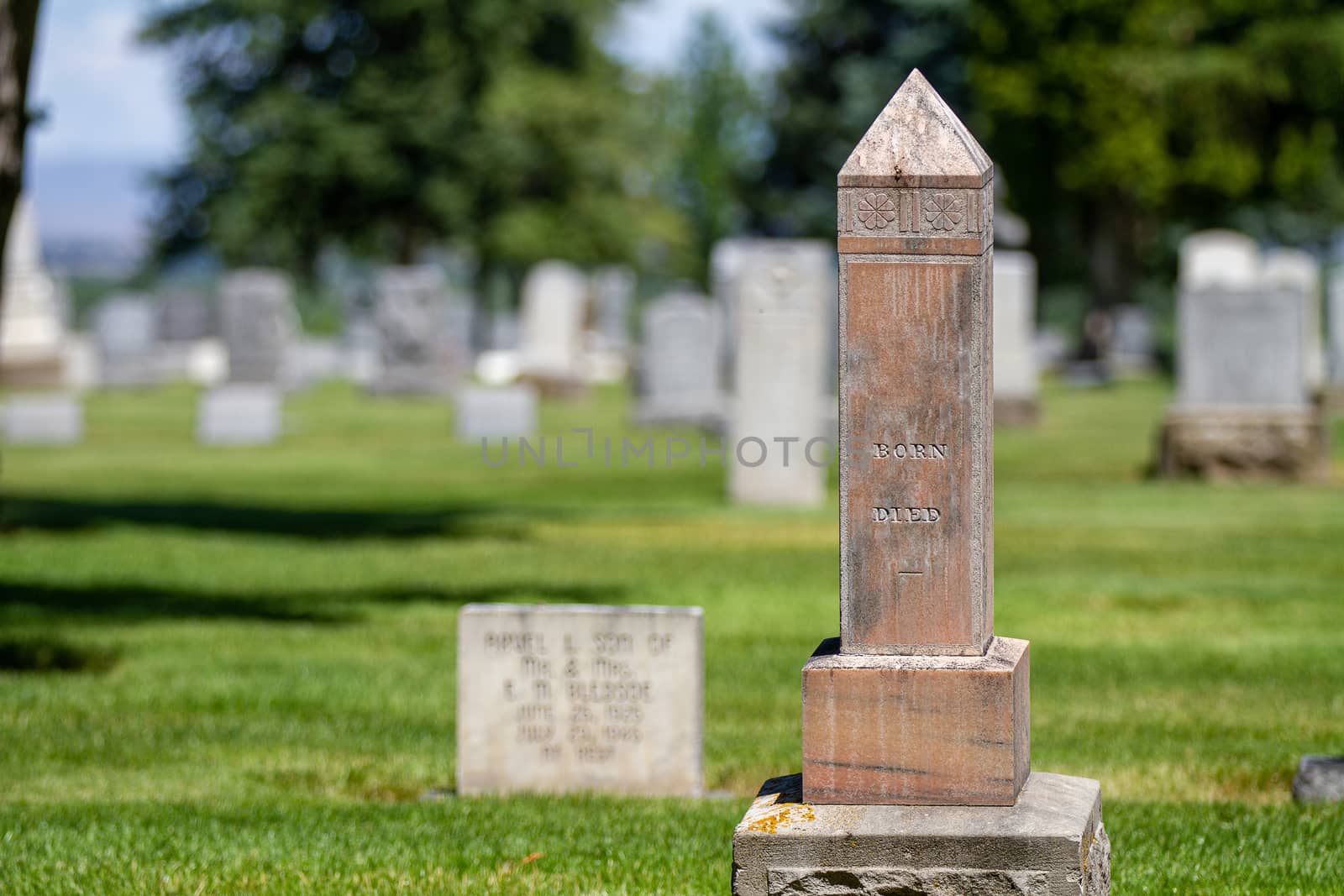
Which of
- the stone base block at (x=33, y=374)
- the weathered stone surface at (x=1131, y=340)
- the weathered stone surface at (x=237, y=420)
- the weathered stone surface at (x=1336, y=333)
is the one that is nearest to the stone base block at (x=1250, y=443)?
the weathered stone surface at (x=1336, y=333)

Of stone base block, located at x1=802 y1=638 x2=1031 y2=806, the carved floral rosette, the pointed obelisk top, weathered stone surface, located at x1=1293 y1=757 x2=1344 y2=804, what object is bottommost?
weathered stone surface, located at x1=1293 y1=757 x2=1344 y2=804

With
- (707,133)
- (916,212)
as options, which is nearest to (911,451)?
(916,212)

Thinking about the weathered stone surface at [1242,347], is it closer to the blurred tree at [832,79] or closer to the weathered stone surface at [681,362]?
the weathered stone surface at [681,362]

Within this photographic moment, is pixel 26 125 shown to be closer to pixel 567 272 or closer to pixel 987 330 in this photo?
pixel 987 330

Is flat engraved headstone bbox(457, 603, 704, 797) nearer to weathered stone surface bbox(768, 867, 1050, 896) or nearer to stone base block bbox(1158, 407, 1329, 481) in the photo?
weathered stone surface bbox(768, 867, 1050, 896)

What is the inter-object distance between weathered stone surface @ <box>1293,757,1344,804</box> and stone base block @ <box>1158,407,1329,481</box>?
12.8 m

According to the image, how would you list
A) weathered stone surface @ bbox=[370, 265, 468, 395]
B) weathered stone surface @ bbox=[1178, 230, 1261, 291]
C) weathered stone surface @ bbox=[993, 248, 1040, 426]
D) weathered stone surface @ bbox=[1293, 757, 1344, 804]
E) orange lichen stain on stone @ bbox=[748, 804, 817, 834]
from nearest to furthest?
orange lichen stain on stone @ bbox=[748, 804, 817, 834] → weathered stone surface @ bbox=[1293, 757, 1344, 804] → weathered stone surface @ bbox=[993, 248, 1040, 426] → weathered stone surface @ bbox=[370, 265, 468, 395] → weathered stone surface @ bbox=[1178, 230, 1261, 291]

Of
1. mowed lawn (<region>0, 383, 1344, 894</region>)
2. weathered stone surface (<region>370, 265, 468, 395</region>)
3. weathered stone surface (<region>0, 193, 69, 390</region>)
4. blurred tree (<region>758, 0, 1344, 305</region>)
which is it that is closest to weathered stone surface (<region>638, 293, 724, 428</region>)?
mowed lawn (<region>0, 383, 1344, 894</region>)

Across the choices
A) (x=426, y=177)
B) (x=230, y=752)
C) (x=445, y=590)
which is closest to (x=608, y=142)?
(x=426, y=177)

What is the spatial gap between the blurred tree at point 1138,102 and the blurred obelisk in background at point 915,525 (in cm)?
3970

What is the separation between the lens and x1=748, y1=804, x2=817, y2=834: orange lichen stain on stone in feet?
18.3

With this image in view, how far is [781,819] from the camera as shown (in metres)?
5.64

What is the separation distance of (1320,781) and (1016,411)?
21.1 meters

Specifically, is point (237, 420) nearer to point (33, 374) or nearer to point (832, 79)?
point (33, 374)
